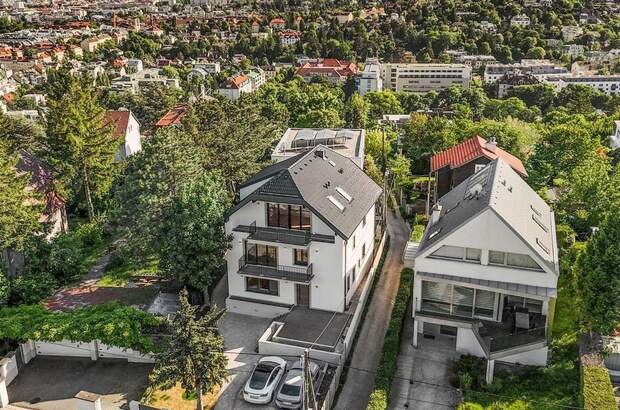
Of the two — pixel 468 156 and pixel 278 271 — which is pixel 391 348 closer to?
pixel 278 271

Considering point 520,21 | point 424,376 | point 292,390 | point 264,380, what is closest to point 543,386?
point 424,376

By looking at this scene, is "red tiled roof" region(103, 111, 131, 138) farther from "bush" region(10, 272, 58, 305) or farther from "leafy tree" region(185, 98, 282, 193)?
"bush" region(10, 272, 58, 305)

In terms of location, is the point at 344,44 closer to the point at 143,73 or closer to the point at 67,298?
the point at 143,73

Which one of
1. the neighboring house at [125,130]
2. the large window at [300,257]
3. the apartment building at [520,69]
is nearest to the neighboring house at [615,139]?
the large window at [300,257]

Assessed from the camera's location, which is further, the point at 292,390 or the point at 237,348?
the point at 237,348

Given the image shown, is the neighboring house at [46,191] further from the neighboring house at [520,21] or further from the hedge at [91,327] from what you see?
the neighboring house at [520,21]

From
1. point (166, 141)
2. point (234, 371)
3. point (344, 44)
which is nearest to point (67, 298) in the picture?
point (166, 141)
